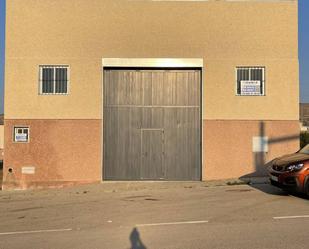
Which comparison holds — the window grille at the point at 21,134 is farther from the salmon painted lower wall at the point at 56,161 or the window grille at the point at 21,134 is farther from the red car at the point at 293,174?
the red car at the point at 293,174

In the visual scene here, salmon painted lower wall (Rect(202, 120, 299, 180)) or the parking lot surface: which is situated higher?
salmon painted lower wall (Rect(202, 120, 299, 180))

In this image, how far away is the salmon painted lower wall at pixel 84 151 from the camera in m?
19.1

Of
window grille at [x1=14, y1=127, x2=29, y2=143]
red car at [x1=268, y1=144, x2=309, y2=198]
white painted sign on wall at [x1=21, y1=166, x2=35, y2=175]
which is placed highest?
window grille at [x1=14, y1=127, x2=29, y2=143]

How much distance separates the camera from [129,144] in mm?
19297

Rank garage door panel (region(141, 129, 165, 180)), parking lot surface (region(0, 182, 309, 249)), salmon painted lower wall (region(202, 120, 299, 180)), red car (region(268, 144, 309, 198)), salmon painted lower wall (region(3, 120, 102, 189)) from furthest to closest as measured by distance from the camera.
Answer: garage door panel (region(141, 129, 165, 180)), salmon painted lower wall (region(202, 120, 299, 180)), salmon painted lower wall (region(3, 120, 102, 189)), red car (region(268, 144, 309, 198)), parking lot surface (region(0, 182, 309, 249))

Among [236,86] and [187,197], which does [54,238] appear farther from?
[236,86]

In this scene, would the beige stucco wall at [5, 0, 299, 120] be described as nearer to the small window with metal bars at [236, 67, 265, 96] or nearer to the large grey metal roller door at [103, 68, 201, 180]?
the small window with metal bars at [236, 67, 265, 96]

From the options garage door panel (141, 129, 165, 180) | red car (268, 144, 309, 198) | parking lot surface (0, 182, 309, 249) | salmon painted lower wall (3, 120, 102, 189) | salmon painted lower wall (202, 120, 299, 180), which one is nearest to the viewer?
parking lot surface (0, 182, 309, 249)

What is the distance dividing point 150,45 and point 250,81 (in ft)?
13.5

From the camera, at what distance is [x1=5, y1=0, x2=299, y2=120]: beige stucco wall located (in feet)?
63.1

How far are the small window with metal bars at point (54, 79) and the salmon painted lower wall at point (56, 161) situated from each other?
5.64ft

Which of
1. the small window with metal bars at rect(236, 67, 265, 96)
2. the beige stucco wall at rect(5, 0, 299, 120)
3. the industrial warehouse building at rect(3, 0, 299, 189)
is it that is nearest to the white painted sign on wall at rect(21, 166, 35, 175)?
the industrial warehouse building at rect(3, 0, 299, 189)

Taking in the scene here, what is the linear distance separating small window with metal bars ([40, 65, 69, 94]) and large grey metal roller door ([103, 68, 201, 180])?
156 centimetres

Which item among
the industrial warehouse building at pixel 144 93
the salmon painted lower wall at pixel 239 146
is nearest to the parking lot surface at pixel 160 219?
the salmon painted lower wall at pixel 239 146
